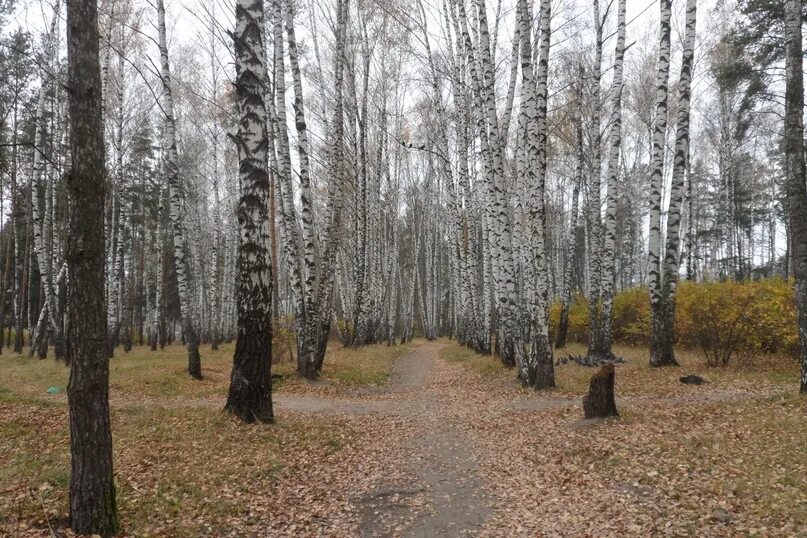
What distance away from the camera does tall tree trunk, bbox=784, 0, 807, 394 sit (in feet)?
27.1

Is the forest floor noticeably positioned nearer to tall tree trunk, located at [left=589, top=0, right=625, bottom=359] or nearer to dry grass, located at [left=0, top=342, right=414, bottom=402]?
dry grass, located at [left=0, top=342, right=414, bottom=402]

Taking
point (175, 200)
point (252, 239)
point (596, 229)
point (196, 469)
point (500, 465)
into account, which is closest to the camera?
point (196, 469)

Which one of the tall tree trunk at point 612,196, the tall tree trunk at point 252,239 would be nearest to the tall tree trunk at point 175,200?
the tall tree trunk at point 252,239

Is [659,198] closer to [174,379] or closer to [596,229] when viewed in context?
[596,229]

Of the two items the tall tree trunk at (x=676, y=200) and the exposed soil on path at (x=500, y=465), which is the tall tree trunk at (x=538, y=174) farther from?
the tall tree trunk at (x=676, y=200)

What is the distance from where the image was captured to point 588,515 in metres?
4.96

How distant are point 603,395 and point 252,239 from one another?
242 inches

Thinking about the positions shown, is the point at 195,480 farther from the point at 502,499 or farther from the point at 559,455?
the point at 559,455

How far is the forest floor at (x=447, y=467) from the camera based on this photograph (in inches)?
183

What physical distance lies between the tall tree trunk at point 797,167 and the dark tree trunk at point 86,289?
9823 mm

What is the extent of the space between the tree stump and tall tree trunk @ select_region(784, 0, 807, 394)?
3.30m

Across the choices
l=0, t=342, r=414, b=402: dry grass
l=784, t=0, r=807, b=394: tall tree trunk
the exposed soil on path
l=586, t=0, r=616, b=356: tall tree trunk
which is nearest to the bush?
l=586, t=0, r=616, b=356: tall tree trunk

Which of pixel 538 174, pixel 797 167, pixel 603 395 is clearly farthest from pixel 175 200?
pixel 797 167

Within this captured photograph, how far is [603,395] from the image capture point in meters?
8.13
